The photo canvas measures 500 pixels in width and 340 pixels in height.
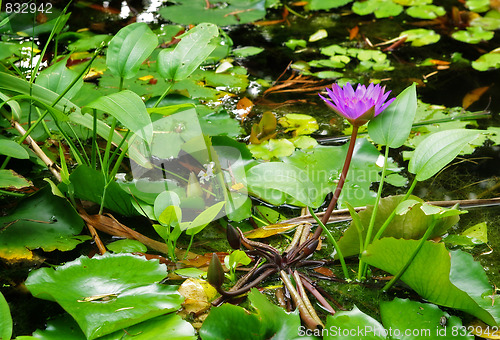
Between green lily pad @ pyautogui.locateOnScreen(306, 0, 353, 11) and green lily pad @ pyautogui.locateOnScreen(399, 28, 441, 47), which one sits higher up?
green lily pad @ pyautogui.locateOnScreen(306, 0, 353, 11)

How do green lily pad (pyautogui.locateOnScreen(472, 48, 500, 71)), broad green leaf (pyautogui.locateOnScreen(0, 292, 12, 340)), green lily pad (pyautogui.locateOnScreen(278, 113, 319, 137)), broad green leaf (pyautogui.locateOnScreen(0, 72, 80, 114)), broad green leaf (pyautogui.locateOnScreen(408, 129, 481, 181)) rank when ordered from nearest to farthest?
broad green leaf (pyautogui.locateOnScreen(0, 292, 12, 340)), broad green leaf (pyautogui.locateOnScreen(408, 129, 481, 181)), broad green leaf (pyautogui.locateOnScreen(0, 72, 80, 114)), green lily pad (pyautogui.locateOnScreen(278, 113, 319, 137)), green lily pad (pyautogui.locateOnScreen(472, 48, 500, 71))

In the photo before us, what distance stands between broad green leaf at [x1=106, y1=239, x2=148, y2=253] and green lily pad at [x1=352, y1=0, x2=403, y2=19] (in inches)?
71.0

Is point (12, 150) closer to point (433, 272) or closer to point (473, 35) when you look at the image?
point (433, 272)

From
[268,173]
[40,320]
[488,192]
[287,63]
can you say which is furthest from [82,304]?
[287,63]

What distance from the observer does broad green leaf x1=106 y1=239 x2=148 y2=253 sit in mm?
958

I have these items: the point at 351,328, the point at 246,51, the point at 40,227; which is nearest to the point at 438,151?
the point at 351,328

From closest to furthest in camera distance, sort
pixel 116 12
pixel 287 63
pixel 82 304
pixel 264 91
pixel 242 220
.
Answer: pixel 82 304
pixel 242 220
pixel 264 91
pixel 287 63
pixel 116 12

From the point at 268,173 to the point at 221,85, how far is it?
0.91 m

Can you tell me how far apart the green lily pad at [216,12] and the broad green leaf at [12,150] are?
1.30 m

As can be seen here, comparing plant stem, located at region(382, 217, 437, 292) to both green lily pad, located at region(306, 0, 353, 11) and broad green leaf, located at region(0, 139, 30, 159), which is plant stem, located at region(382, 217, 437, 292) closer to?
Answer: broad green leaf, located at region(0, 139, 30, 159)

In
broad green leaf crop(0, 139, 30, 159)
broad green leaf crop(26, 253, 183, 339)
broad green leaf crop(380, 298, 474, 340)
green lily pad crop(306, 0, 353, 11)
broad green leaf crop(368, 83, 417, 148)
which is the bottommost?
broad green leaf crop(380, 298, 474, 340)

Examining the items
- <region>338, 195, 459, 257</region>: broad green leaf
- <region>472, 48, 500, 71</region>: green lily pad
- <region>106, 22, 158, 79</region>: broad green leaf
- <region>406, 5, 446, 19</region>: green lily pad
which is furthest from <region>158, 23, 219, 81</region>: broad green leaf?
<region>406, 5, 446, 19</region>: green lily pad

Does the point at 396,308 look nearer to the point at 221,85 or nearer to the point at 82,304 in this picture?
the point at 82,304

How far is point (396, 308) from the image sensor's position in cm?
79
